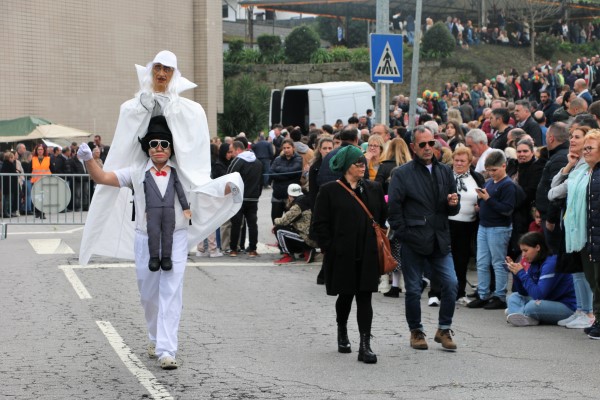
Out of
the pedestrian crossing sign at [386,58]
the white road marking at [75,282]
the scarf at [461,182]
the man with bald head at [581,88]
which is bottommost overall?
the white road marking at [75,282]

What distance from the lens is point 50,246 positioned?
18.3m

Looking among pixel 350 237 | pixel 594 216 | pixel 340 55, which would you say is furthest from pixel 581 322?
pixel 340 55

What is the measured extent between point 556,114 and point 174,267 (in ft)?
27.7

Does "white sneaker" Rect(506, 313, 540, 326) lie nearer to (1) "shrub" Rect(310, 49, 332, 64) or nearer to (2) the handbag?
(2) the handbag

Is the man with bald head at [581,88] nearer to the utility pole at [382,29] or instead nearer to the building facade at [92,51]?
the utility pole at [382,29]

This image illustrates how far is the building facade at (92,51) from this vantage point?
1321 inches

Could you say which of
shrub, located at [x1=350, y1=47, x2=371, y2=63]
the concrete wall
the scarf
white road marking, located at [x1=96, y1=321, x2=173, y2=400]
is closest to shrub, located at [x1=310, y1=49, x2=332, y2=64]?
the concrete wall

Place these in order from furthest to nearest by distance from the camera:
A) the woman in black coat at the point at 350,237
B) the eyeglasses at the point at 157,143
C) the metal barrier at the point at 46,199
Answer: the metal barrier at the point at 46,199 < the woman in black coat at the point at 350,237 < the eyeglasses at the point at 157,143

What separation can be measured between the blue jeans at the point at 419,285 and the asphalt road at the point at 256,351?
0.31 metres

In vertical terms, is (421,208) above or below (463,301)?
above

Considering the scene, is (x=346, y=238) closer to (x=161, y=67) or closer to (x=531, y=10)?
(x=161, y=67)

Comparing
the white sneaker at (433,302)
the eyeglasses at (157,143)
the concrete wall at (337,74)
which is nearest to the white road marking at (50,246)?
the white sneaker at (433,302)

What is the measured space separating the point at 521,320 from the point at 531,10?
42.3m

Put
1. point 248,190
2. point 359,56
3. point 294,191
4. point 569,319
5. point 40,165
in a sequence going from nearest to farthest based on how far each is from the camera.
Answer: point 569,319 < point 294,191 < point 248,190 < point 40,165 < point 359,56
